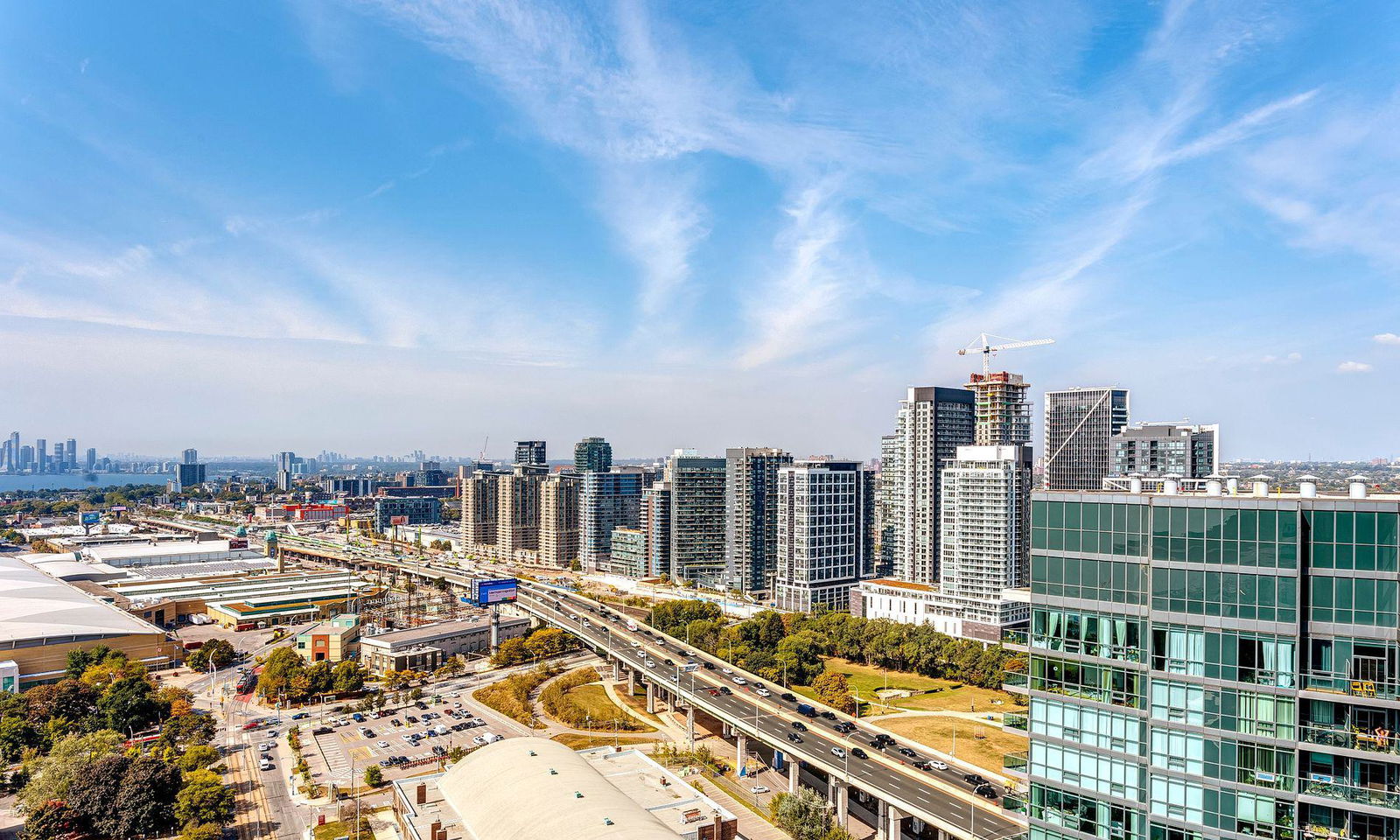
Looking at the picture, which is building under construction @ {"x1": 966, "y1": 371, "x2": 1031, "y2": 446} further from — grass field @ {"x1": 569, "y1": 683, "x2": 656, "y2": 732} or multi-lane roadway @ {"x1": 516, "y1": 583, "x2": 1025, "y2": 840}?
grass field @ {"x1": 569, "y1": 683, "x2": 656, "y2": 732}

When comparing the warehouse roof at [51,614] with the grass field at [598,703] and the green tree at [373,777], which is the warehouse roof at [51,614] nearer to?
the green tree at [373,777]

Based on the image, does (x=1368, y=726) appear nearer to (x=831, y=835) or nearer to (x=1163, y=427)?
(x=831, y=835)

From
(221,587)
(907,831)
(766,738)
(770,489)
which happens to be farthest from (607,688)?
(221,587)

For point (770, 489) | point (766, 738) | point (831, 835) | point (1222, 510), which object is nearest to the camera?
point (1222, 510)

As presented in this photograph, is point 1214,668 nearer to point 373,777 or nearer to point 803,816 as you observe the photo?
point 803,816

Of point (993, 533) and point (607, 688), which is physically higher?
point (993, 533)

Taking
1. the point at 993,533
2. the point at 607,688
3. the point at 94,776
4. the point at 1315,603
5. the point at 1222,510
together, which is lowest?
the point at 607,688

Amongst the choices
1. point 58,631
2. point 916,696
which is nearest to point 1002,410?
point 916,696
